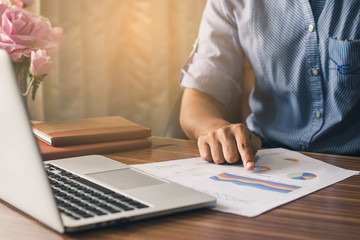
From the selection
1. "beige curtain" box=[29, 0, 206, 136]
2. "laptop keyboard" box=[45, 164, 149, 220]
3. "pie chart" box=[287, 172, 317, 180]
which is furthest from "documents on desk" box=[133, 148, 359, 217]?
"beige curtain" box=[29, 0, 206, 136]

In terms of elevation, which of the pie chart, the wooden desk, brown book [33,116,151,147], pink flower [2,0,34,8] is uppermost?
pink flower [2,0,34,8]

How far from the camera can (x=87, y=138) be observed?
3.24 ft

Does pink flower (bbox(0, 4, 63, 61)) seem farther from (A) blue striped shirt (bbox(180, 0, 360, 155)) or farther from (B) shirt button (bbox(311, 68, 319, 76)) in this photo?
(B) shirt button (bbox(311, 68, 319, 76))

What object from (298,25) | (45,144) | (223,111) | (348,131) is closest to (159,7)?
(223,111)

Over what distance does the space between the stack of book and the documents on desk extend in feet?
0.52

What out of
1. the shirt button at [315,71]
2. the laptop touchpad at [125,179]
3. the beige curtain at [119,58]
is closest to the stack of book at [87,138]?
the laptop touchpad at [125,179]

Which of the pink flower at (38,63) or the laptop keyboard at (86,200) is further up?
the pink flower at (38,63)

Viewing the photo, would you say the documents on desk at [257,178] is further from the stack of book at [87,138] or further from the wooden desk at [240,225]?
the stack of book at [87,138]

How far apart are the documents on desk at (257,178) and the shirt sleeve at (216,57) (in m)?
0.46

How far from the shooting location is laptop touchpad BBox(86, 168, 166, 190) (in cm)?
64

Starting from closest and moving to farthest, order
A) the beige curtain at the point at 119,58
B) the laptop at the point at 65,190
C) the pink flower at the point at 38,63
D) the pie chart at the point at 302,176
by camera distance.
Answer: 1. the laptop at the point at 65,190
2. the pie chart at the point at 302,176
3. the pink flower at the point at 38,63
4. the beige curtain at the point at 119,58

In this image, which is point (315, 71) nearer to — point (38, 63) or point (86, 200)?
point (38, 63)

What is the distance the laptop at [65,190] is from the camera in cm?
47

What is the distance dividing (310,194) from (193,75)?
75 cm
